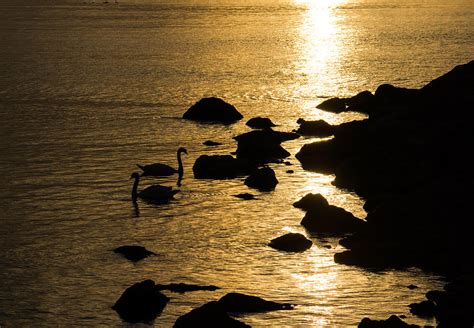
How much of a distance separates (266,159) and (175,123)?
14671 millimetres

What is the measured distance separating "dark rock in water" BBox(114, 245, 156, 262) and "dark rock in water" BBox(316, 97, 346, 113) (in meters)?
38.5

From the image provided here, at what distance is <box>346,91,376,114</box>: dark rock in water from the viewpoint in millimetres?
72400

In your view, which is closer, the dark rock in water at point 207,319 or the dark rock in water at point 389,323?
the dark rock in water at point 389,323

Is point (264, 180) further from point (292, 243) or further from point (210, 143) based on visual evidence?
point (210, 143)

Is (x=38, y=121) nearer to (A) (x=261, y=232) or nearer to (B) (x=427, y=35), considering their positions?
(A) (x=261, y=232)

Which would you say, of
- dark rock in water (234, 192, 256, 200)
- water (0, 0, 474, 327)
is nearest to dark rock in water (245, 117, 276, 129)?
water (0, 0, 474, 327)

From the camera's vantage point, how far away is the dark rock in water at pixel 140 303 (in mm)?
31516

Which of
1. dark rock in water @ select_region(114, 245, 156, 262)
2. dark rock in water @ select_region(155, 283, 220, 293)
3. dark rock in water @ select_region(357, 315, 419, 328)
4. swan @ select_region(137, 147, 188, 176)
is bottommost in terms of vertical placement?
dark rock in water @ select_region(155, 283, 220, 293)

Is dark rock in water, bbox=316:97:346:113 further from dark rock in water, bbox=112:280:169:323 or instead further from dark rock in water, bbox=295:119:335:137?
dark rock in water, bbox=112:280:169:323

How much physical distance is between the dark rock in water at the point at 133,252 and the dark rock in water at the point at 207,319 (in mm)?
8653

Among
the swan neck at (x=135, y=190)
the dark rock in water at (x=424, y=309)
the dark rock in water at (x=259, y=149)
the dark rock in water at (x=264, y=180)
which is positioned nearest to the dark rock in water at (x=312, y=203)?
the dark rock in water at (x=264, y=180)

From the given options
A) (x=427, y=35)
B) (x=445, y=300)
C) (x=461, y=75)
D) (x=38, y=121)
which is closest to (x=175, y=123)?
(x=38, y=121)

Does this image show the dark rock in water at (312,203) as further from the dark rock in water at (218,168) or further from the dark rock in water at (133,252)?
the dark rock in water at (133,252)

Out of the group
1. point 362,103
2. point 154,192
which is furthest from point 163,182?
point 362,103
